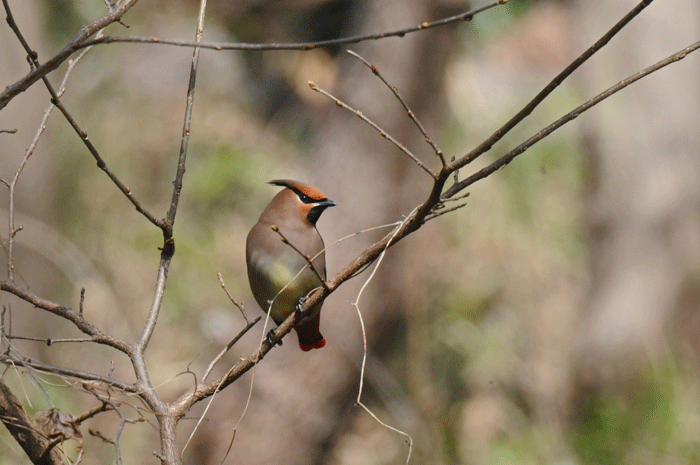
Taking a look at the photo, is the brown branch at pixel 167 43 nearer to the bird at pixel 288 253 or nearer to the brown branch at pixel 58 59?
the brown branch at pixel 58 59

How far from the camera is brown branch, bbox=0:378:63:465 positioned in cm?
168

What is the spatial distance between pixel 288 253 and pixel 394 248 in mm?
3456

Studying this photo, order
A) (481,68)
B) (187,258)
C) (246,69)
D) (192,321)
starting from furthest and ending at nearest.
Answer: (481,68) → (246,69) → (187,258) → (192,321)

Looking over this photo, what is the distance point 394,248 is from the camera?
6.18m

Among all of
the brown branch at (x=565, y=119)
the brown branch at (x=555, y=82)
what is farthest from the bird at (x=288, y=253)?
the brown branch at (x=555, y=82)

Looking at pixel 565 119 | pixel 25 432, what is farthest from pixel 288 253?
pixel 565 119

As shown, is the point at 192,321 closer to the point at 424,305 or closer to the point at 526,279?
the point at 424,305

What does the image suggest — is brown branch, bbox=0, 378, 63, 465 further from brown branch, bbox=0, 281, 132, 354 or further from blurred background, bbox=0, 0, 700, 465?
blurred background, bbox=0, 0, 700, 465

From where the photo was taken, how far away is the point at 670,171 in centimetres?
679

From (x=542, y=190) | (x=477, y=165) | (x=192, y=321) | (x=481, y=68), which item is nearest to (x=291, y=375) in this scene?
(x=192, y=321)

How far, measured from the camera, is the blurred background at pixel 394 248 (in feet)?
17.1

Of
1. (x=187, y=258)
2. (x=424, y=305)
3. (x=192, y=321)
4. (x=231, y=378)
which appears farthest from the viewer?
(x=187, y=258)

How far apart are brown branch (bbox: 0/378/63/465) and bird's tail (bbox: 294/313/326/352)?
131cm

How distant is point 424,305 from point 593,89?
333 centimetres
